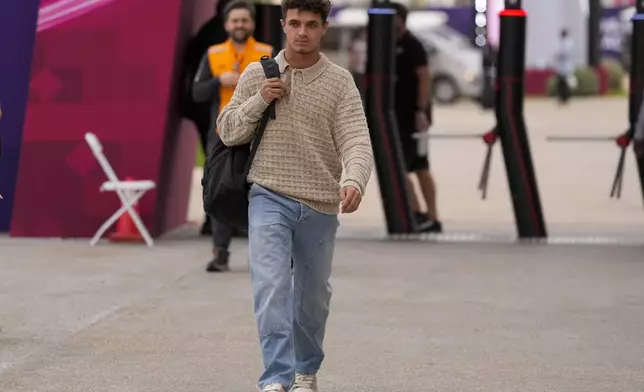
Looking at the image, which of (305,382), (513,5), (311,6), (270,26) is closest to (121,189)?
(270,26)

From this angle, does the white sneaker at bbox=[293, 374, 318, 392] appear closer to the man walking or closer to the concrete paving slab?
the man walking

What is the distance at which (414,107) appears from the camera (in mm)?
14336

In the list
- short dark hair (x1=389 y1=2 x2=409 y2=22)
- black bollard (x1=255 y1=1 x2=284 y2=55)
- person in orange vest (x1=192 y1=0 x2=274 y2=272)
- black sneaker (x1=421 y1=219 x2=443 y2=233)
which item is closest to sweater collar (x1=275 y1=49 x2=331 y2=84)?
person in orange vest (x1=192 y1=0 x2=274 y2=272)

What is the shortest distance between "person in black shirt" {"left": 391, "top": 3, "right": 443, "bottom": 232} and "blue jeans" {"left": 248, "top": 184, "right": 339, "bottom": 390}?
736cm

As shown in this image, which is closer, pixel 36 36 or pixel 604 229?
pixel 36 36

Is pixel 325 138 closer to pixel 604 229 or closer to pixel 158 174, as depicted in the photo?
pixel 158 174

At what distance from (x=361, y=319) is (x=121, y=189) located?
387 cm

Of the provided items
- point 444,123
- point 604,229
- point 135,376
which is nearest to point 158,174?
point 604,229

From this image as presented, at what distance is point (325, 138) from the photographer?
21.9ft

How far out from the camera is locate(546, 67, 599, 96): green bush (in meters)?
46.4

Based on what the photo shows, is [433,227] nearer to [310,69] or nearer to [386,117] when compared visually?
[386,117]

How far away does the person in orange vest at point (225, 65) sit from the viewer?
1125 centimetres

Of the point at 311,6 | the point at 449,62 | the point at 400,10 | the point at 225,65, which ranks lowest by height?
the point at 449,62

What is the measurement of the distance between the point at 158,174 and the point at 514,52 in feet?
9.72
